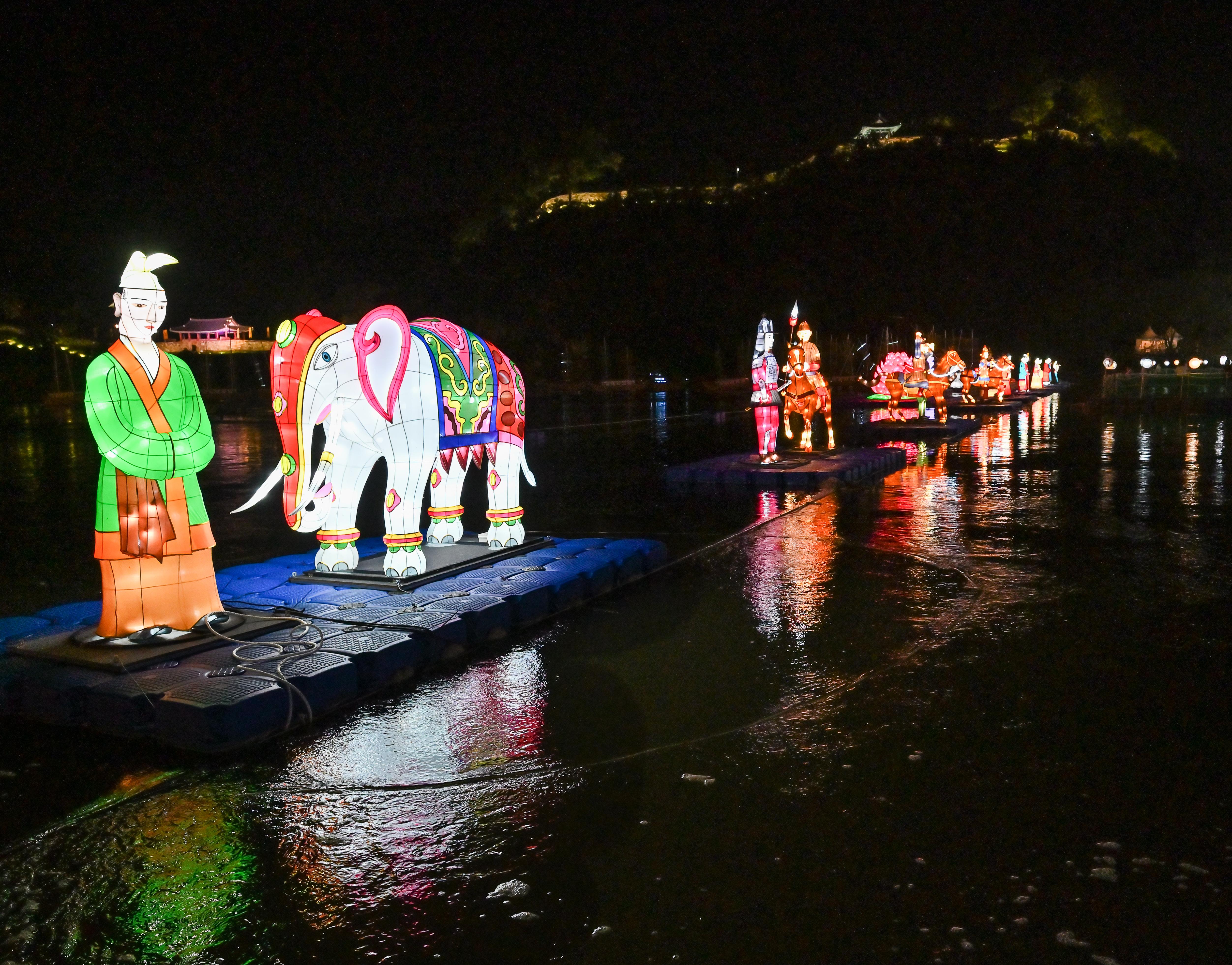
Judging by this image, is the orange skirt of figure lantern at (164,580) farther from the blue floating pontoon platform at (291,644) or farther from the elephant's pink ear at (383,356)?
the elephant's pink ear at (383,356)

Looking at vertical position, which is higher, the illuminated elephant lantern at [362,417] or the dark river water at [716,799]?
the illuminated elephant lantern at [362,417]

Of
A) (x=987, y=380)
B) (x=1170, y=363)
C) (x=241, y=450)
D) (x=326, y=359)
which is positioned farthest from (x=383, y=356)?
(x=1170, y=363)

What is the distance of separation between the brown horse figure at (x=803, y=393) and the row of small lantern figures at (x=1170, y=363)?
3904 cm

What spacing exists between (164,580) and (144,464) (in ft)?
2.12

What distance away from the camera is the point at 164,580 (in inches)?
A: 204

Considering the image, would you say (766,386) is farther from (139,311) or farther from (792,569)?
(139,311)

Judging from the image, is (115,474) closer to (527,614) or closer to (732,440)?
(527,614)

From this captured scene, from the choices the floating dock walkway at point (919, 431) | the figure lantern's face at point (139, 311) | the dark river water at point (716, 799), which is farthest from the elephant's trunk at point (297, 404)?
the floating dock walkway at point (919, 431)

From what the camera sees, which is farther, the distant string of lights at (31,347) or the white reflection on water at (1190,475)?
the distant string of lights at (31,347)

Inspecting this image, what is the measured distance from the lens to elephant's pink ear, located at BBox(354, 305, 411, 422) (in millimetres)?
6438

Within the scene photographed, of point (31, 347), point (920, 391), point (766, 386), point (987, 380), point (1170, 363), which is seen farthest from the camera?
point (1170, 363)

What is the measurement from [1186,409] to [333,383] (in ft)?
99.2

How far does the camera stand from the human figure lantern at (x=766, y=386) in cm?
1390

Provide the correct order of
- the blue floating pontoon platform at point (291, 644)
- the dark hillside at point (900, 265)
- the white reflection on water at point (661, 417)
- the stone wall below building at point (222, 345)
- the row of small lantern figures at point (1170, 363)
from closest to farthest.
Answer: the blue floating pontoon platform at point (291, 644)
the white reflection on water at point (661, 417)
the stone wall below building at point (222, 345)
the row of small lantern figures at point (1170, 363)
the dark hillside at point (900, 265)
